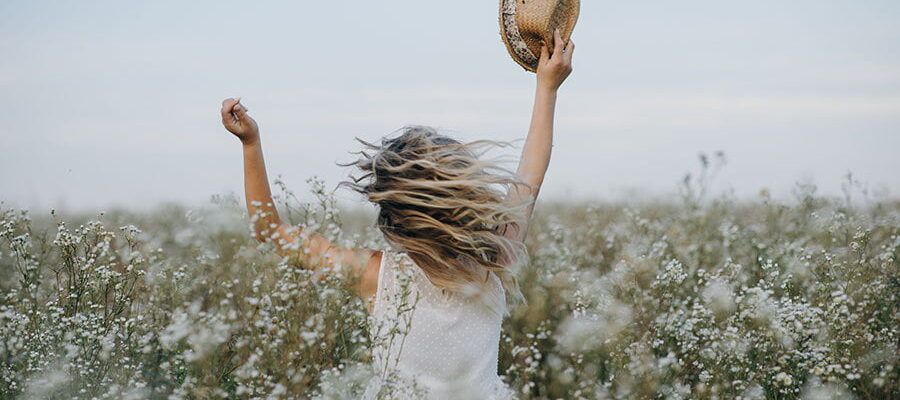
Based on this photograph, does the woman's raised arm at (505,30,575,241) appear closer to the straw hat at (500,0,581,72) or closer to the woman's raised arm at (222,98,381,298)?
the straw hat at (500,0,581,72)

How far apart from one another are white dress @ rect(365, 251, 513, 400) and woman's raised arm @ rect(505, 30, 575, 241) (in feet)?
1.20

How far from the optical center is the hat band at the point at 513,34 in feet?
12.9

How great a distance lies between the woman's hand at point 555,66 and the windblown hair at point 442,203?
450mm

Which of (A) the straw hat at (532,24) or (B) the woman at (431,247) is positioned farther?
(A) the straw hat at (532,24)

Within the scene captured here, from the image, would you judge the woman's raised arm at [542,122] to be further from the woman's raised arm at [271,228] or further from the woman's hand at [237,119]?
the woman's hand at [237,119]

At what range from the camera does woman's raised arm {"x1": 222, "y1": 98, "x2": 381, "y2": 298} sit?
11.5 feet

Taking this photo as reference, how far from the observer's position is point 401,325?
11.8 ft

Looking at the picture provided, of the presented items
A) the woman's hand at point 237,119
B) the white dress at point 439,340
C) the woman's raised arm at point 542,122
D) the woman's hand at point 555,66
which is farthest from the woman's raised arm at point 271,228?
the woman's hand at point 555,66

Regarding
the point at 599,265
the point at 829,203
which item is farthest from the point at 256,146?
the point at 829,203

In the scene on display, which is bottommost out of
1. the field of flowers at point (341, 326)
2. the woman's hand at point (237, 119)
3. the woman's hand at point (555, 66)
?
the field of flowers at point (341, 326)

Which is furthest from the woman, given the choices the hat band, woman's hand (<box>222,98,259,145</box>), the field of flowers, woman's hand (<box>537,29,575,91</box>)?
the hat band

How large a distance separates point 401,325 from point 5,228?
206cm

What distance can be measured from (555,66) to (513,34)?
0.83 ft

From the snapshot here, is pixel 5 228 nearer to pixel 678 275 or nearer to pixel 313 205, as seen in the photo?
pixel 313 205
